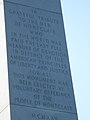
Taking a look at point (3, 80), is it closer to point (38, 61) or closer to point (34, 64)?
point (34, 64)

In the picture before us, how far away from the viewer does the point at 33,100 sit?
13.9 meters

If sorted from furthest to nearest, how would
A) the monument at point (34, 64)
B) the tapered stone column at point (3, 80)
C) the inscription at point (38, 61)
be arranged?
the inscription at point (38, 61)
the monument at point (34, 64)
the tapered stone column at point (3, 80)

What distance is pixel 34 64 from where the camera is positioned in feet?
47.6

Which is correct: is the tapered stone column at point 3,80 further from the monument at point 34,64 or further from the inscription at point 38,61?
the inscription at point 38,61

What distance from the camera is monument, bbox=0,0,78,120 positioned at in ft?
45.0

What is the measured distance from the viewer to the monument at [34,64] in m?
13.7

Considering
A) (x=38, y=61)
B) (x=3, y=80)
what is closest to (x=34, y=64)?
(x=38, y=61)

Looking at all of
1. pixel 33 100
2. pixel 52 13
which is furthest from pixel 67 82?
pixel 52 13

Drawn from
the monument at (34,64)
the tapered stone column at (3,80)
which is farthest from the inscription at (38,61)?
the tapered stone column at (3,80)

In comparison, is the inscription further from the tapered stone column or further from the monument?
the tapered stone column

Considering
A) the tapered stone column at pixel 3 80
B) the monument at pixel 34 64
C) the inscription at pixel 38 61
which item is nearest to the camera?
the tapered stone column at pixel 3 80

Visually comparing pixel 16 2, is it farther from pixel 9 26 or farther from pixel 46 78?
pixel 46 78

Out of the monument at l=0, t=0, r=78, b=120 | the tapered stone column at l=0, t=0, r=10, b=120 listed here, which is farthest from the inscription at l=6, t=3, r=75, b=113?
the tapered stone column at l=0, t=0, r=10, b=120

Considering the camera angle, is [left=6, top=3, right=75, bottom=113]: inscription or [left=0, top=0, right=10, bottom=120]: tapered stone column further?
[left=6, top=3, right=75, bottom=113]: inscription
